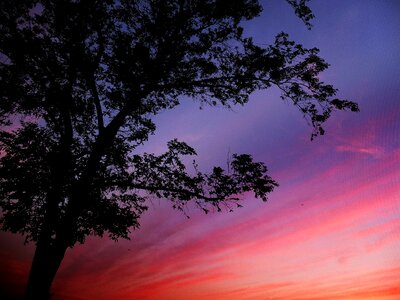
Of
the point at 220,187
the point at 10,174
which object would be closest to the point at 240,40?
the point at 220,187

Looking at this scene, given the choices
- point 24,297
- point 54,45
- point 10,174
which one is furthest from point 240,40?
point 24,297

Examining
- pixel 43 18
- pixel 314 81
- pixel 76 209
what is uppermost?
pixel 43 18

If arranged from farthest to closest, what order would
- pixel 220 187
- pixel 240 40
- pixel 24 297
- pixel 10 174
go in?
pixel 240 40, pixel 220 187, pixel 10 174, pixel 24 297

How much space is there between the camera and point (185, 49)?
13477 mm

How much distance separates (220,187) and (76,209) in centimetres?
520

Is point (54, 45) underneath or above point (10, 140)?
above

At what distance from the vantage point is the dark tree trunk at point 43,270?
9.52m

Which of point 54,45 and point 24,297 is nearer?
point 24,297

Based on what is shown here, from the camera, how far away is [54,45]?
1191 centimetres

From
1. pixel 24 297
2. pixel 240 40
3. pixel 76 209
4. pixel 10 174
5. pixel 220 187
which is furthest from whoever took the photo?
pixel 240 40

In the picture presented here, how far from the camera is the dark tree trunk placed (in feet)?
31.2

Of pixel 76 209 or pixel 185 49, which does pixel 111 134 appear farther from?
pixel 185 49

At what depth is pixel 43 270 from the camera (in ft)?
31.9

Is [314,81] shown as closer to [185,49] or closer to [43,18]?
[185,49]
